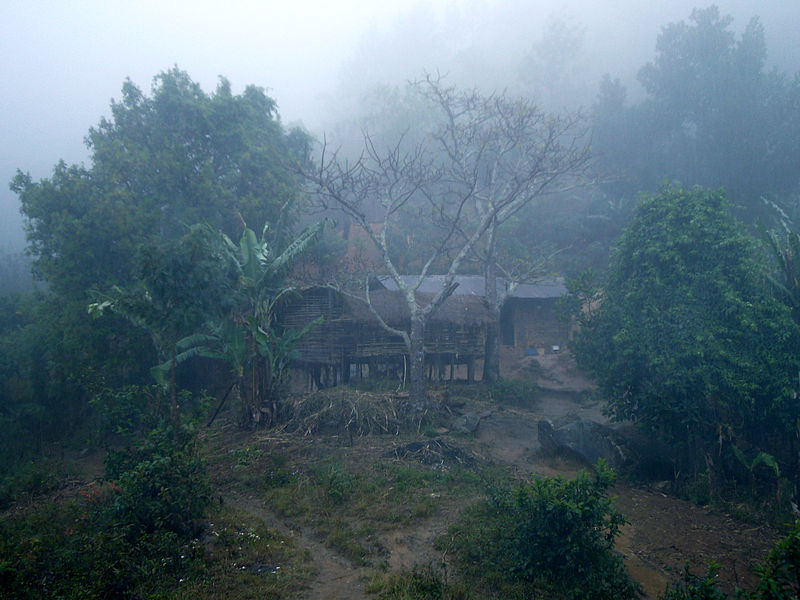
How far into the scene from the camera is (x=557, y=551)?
17.2 ft

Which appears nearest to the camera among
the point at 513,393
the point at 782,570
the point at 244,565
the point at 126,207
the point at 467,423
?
the point at 782,570

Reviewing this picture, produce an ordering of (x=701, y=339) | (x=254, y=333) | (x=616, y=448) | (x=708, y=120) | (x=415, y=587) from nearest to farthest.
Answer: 1. (x=415, y=587)
2. (x=701, y=339)
3. (x=616, y=448)
4. (x=254, y=333)
5. (x=708, y=120)

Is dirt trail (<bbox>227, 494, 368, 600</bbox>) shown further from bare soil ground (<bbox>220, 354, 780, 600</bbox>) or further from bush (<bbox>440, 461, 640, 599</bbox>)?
bush (<bbox>440, 461, 640, 599</bbox>)

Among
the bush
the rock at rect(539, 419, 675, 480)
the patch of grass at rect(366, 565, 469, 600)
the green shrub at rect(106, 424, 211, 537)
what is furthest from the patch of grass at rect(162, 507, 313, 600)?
the rock at rect(539, 419, 675, 480)

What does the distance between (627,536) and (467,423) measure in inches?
183

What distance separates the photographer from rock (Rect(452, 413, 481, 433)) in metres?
11.0

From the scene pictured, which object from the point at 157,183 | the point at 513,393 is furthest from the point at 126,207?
the point at 513,393

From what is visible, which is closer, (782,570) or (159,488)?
(782,570)

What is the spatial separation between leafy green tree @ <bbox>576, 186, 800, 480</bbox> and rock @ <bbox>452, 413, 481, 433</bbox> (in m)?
3.06

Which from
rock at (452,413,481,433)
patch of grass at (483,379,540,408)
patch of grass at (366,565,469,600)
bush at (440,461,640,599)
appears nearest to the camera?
patch of grass at (366,565,469,600)

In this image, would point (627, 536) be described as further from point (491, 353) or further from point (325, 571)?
point (491, 353)

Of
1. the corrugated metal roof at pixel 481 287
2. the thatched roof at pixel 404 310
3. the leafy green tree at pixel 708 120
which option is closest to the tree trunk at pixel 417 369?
the thatched roof at pixel 404 310

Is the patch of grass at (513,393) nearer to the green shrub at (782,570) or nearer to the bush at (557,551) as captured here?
the bush at (557,551)

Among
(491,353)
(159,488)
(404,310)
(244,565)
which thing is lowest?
(244,565)
